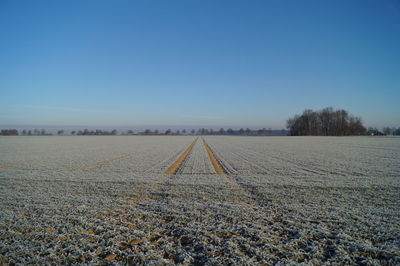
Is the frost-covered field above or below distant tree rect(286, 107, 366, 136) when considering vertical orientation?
below

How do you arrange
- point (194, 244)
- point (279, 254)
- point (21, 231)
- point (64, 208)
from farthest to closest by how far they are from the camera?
1. point (64, 208)
2. point (21, 231)
3. point (194, 244)
4. point (279, 254)

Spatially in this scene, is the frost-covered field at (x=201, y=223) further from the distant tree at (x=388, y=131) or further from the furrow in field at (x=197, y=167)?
the distant tree at (x=388, y=131)

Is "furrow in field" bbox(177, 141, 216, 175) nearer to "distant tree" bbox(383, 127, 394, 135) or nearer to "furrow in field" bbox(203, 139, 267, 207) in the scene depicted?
"furrow in field" bbox(203, 139, 267, 207)

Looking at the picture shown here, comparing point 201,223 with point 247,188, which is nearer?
point 201,223

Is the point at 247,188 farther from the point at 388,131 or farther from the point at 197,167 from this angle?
the point at 388,131

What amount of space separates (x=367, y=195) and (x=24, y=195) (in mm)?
15775

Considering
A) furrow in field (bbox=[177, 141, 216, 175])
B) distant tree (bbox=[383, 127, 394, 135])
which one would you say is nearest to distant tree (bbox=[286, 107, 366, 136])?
distant tree (bbox=[383, 127, 394, 135])

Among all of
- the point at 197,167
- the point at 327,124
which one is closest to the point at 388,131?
the point at 327,124

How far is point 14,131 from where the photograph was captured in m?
174

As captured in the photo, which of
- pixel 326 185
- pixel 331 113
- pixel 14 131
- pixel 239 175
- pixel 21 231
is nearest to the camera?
pixel 21 231

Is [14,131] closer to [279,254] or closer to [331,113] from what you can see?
[279,254]

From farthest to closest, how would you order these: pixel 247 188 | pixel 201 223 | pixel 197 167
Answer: pixel 197 167 → pixel 247 188 → pixel 201 223

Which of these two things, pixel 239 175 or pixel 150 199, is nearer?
pixel 150 199

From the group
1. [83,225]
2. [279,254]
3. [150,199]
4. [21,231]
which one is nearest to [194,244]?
[279,254]
